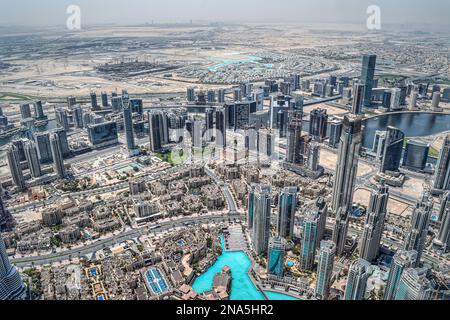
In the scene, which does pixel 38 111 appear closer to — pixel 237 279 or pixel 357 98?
pixel 237 279

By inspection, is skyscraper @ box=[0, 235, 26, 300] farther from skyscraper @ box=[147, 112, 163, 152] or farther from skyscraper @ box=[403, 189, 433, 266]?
skyscraper @ box=[147, 112, 163, 152]

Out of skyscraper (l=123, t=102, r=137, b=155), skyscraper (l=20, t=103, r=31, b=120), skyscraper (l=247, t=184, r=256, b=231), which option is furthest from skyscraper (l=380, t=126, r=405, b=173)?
skyscraper (l=20, t=103, r=31, b=120)

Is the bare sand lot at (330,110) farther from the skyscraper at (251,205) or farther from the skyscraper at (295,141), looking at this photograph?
the skyscraper at (251,205)

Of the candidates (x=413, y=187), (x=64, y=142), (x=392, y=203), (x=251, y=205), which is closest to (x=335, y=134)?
(x=413, y=187)

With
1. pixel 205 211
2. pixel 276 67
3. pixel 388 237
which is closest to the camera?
pixel 388 237
